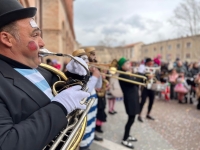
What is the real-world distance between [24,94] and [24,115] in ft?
0.37

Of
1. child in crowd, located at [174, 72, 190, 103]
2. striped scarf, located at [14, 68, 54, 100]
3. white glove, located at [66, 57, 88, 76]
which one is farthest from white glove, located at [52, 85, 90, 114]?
child in crowd, located at [174, 72, 190, 103]

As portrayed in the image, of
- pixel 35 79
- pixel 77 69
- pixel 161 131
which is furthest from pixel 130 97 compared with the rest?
pixel 35 79

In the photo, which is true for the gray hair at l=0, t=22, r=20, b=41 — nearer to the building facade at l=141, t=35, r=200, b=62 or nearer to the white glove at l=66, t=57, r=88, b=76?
the white glove at l=66, t=57, r=88, b=76

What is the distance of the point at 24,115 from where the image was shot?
38.8 inches

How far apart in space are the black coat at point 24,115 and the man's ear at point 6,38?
0.11 meters

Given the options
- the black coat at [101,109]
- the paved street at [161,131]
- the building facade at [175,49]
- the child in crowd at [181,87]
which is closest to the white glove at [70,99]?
the paved street at [161,131]

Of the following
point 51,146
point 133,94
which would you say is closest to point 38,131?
point 51,146

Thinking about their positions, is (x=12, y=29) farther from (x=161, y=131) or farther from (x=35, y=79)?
(x=161, y=131)

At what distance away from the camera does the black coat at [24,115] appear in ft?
2.70

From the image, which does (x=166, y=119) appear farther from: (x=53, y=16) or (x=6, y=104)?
(x=53, y=16)

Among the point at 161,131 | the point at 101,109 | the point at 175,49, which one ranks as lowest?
the point at 161,131

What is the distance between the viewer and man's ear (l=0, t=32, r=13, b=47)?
3.37ft

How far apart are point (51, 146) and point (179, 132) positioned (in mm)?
3917

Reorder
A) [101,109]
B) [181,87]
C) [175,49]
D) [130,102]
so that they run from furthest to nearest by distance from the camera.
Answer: [175,49] → [181,87] → [101,109] → [130,102]
